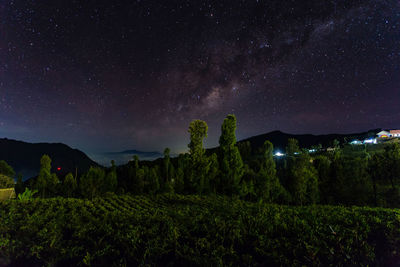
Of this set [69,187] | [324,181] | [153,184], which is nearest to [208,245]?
[324,181]

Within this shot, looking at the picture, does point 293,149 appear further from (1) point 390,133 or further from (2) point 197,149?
(1) point 390,133

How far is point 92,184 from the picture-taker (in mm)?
35312

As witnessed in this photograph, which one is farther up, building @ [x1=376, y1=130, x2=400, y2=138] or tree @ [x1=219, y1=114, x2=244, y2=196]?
building @ [x1=376, y1=130, x2=400, y2=138]

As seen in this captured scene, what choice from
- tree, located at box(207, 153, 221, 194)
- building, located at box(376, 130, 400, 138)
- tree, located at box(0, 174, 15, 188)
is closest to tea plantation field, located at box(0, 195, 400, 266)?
tree, located at box(207, 153, 221, 194)

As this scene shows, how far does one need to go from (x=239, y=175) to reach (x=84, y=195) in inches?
1228

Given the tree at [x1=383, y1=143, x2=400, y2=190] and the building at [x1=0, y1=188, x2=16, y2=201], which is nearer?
the building at [x1=0, y1=188, x2=16, y2=201]

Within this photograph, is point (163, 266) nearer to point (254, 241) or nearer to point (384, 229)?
point (254, 241)

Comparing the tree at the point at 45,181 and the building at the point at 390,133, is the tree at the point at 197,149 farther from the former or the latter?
the building at the point at 390,133

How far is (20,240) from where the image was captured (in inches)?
139

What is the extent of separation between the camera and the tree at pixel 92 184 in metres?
35.0

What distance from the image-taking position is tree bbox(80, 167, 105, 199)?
115 ft

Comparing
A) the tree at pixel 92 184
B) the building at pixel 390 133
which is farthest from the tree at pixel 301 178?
the building at pixel 390 133

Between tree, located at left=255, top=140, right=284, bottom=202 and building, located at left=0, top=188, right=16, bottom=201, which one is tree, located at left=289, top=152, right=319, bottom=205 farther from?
building, located at left=0, top=188, right=16, bottom=201

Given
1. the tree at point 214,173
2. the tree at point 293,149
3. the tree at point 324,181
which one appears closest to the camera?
the tree at point 214,173
